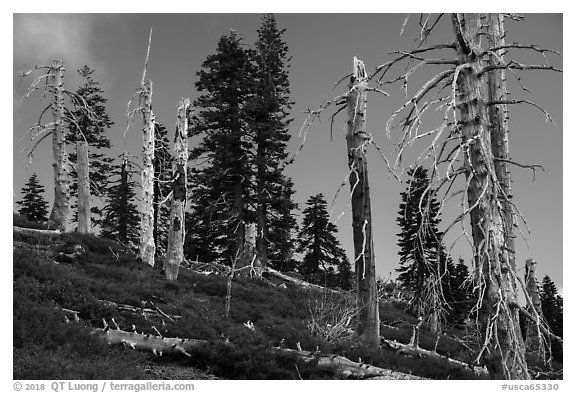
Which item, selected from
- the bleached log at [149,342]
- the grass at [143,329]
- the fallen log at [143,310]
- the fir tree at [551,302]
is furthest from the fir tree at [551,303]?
the bleached log at [149,342]

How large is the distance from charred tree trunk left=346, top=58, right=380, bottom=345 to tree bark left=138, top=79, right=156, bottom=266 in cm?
1033

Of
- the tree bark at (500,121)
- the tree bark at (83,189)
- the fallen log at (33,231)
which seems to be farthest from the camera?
the tree bark at (83,189)

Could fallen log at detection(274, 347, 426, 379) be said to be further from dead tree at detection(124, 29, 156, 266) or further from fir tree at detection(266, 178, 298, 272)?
fir tree at detection(266, 178, 298, 272)

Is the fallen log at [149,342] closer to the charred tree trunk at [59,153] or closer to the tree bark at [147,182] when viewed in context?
the tree bark at [147,182]

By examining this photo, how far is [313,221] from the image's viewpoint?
37.3 metres

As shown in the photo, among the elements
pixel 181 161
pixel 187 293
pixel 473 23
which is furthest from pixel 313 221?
pixel 473 23

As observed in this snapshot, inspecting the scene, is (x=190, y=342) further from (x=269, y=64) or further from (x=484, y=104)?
(x=269, y=64)

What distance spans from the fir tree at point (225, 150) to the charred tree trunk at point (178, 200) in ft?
24.0

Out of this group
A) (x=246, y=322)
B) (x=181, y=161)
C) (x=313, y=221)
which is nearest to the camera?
(x=246, y=322)

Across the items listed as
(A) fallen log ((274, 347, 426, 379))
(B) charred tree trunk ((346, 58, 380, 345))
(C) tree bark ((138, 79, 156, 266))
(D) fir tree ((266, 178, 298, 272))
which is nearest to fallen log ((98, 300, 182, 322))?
(A) fallen log ((274, 347, 426, 379))

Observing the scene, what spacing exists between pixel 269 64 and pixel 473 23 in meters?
25.0

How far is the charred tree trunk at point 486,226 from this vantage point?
6105 mm

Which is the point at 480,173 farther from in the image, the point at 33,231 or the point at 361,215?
the point at 33,231
